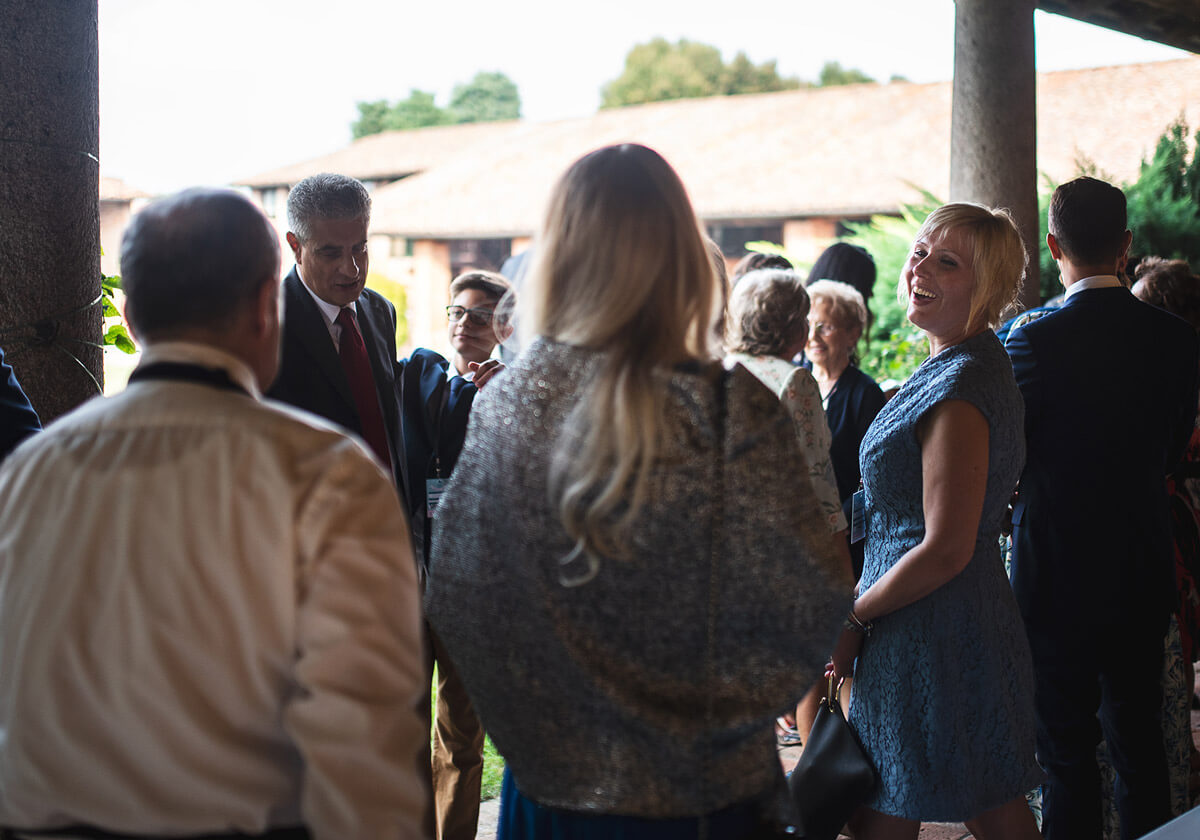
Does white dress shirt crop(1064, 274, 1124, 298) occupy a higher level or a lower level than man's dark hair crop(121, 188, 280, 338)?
higher

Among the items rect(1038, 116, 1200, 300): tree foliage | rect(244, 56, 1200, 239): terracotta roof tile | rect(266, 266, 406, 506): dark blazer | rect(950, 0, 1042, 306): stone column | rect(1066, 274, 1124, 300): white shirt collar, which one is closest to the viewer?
rect(266, 266, 406, 506): dark blazer

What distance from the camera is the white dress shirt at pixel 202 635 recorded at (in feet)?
4.09

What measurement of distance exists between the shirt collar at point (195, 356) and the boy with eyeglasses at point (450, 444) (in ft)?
4.87

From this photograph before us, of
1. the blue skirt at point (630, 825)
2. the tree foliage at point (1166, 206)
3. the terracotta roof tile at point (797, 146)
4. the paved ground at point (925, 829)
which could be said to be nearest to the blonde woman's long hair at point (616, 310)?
the blue skirt at point (630, 825)

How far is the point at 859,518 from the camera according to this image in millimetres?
2713

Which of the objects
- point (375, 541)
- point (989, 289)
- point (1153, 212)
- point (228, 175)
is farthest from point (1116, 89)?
point (228, 175)

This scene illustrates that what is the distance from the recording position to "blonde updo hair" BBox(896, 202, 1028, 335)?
2.47m

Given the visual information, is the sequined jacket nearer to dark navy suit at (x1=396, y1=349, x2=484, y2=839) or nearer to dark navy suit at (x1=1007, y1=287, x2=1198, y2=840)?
dark navy suit at (x1=396, y1=349, x2=484, y2=839)

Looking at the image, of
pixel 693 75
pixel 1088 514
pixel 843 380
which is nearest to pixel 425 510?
pixel 1088 514

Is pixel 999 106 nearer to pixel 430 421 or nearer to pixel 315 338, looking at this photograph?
pixel 430 421

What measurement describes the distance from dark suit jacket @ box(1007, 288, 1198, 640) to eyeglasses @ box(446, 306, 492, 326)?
148 centimetres

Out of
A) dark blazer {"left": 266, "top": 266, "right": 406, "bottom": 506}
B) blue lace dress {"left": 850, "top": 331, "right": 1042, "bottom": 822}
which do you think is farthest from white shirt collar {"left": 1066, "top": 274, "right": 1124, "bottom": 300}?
dark blazer {"left": 266, "top": 266, "right": 406, "bottom": 506}

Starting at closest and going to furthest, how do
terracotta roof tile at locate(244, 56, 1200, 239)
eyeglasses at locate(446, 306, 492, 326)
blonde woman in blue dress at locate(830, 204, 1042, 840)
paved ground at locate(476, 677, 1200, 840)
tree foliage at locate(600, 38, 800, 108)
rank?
1. blonde woman in blue dress at locate(830, 204, 1042, 840)
2. eyeglasses at locate(446, 306, 492, 326)
3. paved ground at locate(476, 677, 1200, 840)
4. terracotta roof tile at locate(244, 56, 1200, 239)
5. tree foliage at locate(600, 38, 800, 108)

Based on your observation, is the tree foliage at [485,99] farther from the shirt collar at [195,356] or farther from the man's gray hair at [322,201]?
the shirt collar at [195,356]
